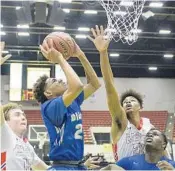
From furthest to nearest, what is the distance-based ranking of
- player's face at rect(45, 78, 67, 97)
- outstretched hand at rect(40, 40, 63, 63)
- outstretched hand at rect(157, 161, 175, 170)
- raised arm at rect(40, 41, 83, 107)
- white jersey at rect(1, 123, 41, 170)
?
white jersey at rect(1, 123, 41, 170), outstretched hand at rect(157, 161, 175, 170), player's face at rect(45, 78, 67, 97), outstretched hand at rect(40, 40, 63, 63), raised arm at rect(40, 41, 83, 107)

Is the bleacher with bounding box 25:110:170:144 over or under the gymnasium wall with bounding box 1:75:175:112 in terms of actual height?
under

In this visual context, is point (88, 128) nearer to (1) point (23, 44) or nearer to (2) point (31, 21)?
(1) point (23, 44)

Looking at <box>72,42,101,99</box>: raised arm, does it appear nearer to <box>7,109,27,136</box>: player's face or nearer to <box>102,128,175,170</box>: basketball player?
<box>102,128,175,170</box>: basketball player

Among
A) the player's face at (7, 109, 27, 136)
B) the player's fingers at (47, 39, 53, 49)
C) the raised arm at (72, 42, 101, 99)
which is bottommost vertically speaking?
the player's face at (7, 109, 27, 136)

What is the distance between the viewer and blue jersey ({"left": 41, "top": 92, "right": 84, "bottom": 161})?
2.72 m

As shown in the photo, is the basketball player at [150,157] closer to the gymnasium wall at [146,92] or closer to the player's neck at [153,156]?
the player's neck at [153,156]

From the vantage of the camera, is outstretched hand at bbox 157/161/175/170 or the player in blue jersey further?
outstretched hand at bbox 157/161/175/170

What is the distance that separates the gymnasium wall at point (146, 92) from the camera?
1775 centimetres

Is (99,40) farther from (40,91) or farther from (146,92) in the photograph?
(146,92)

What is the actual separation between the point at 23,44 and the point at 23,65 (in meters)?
1.76

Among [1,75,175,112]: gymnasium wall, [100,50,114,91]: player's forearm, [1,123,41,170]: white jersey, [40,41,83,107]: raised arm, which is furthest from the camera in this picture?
[1,75,175,112]: gymnasium wall

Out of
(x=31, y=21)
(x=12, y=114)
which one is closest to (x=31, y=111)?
(x=31, y=21)

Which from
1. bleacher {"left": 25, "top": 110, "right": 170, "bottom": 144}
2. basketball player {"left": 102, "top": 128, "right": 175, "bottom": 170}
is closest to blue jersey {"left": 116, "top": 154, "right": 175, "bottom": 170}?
basketball player {"left": 102, "top": 128, "right": 175, "bottom": 170}

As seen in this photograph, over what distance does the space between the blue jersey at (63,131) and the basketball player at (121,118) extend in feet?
2.14
